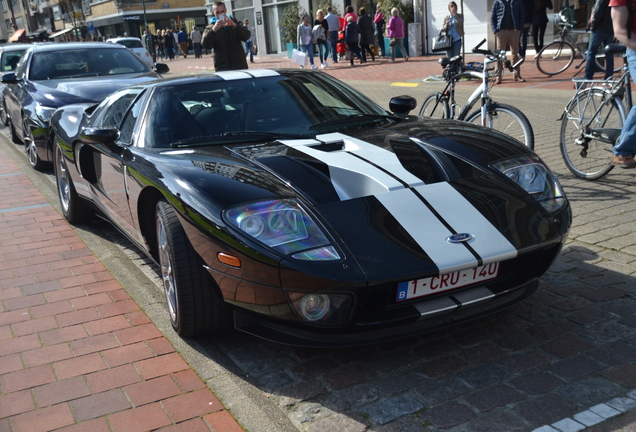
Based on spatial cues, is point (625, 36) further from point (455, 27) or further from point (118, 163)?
point (455, 27)

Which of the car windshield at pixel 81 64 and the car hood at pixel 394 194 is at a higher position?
the car windshield at pixel 81 64

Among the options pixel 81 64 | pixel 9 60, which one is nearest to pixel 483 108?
pixel 81 64

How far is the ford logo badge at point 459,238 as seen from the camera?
9.44ft

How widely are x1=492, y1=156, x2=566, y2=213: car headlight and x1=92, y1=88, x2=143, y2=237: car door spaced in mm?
2130

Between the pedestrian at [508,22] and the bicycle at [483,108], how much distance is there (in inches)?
267

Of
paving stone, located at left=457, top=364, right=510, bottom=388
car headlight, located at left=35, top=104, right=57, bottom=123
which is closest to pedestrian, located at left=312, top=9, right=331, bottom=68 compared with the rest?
car headlight, located at left=35, top=104, right=57, bottom=123

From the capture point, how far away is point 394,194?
3076 mm

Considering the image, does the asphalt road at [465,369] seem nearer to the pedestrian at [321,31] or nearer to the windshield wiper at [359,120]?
the windshield wiper at [359,120]

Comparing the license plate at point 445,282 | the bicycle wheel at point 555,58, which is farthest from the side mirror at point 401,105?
the bicycle wheel at point 555,58

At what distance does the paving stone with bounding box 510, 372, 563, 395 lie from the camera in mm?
2705

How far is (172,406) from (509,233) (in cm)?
164

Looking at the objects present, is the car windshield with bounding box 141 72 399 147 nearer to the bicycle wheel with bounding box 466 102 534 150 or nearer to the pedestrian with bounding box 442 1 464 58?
the bicycle wheel with bounding box 466 102 534 150

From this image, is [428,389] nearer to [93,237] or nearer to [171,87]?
[171,87]

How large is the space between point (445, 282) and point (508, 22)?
11.9 m
